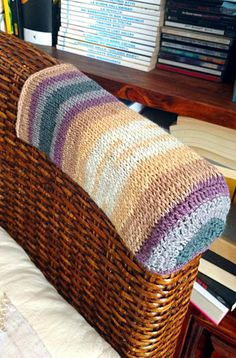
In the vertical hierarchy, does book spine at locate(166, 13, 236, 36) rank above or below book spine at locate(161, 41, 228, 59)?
above

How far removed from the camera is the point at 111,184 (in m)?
0.36

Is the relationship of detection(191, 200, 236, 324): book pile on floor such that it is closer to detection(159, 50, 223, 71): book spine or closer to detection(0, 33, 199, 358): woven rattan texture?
detection(0, 33, 199, 358): woven rattan texture

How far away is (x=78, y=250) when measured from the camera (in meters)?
0.50

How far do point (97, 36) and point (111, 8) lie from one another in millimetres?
55

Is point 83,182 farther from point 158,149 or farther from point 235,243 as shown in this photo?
point 235,243

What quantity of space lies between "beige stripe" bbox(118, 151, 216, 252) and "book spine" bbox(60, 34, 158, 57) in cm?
37

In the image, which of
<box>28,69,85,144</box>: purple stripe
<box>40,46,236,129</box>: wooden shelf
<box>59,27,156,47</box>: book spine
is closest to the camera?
<box>28,69,85,144</box>: purple stripe

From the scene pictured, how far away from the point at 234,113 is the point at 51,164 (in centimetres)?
27

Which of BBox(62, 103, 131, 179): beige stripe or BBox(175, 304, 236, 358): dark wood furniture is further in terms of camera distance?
BBox(175, 304, 236, 358): dark wood furniture

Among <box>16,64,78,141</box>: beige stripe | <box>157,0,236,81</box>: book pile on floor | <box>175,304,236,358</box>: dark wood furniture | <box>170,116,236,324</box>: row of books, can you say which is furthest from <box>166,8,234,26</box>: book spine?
<box>175,304,236,358</box>: dark wood furniture

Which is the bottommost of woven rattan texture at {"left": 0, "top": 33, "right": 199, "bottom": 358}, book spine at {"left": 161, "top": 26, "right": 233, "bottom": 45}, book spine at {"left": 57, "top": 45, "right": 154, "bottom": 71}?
woven rattan texture at {"left": 0, "top": 33, "right": 199, "bottom": 358}

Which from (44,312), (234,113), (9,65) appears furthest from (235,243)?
(9,65)

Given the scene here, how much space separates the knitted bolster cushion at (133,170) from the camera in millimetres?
317

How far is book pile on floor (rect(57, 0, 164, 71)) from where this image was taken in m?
0.64
